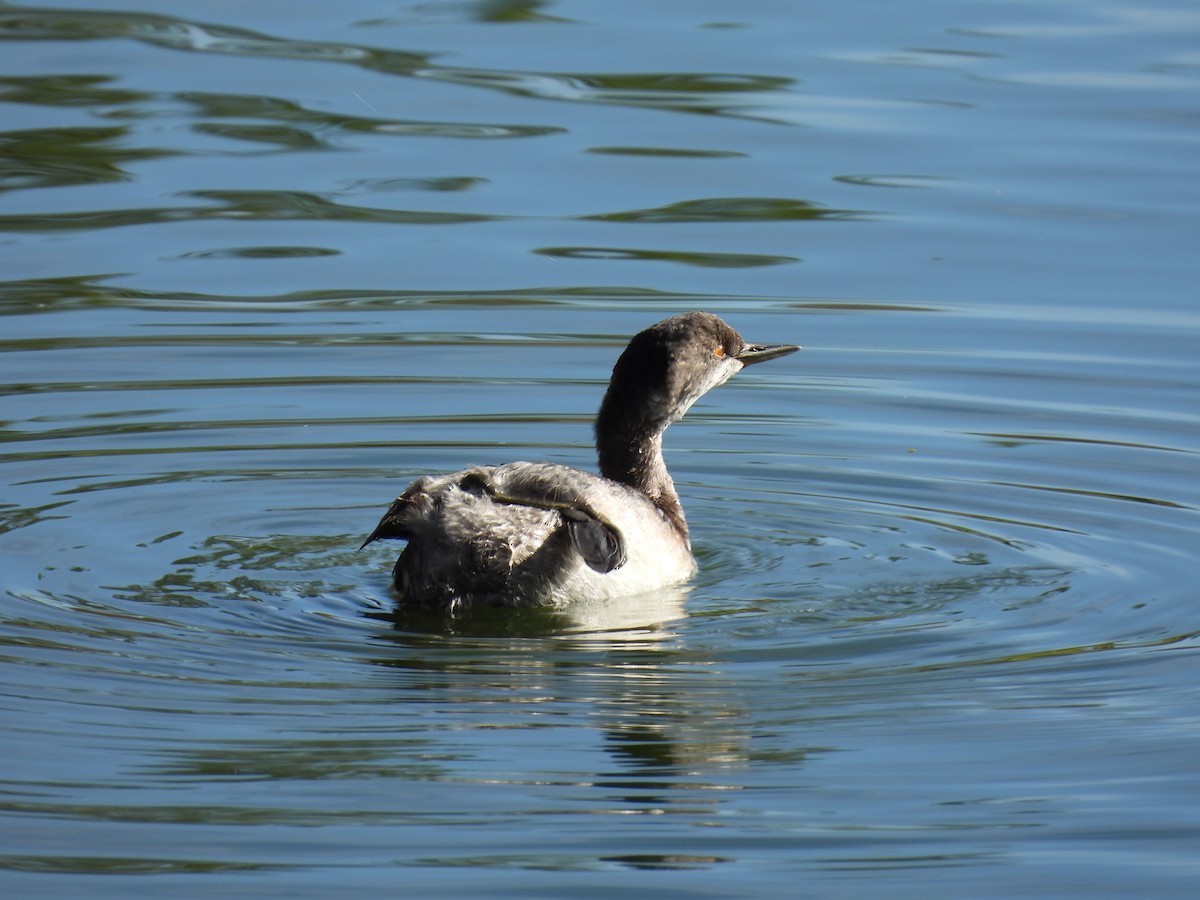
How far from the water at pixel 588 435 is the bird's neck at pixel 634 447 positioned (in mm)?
323

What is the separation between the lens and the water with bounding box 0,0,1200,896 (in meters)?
6.11

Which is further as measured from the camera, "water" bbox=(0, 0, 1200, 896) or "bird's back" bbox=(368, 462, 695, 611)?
"bird's back" bbox=(368, 462, 695, 611)

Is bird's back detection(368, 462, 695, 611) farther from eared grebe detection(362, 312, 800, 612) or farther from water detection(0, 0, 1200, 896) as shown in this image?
water detection(0, 0, 1200, 896)

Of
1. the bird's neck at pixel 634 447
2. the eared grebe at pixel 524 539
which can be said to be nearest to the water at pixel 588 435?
the eared grebe at pixel 524 539

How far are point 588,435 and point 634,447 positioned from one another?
5.25ft

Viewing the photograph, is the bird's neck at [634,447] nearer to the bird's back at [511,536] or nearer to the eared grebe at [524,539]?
the eared grebe at [524,539]

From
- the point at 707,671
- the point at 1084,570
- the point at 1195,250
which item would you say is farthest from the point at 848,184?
the point at 707,671

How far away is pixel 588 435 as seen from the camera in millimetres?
10641

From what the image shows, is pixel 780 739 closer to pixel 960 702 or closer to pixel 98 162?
pixel 960 702

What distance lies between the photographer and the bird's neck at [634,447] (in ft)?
29.6

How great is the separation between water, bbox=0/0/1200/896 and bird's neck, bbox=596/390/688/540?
0.32 m

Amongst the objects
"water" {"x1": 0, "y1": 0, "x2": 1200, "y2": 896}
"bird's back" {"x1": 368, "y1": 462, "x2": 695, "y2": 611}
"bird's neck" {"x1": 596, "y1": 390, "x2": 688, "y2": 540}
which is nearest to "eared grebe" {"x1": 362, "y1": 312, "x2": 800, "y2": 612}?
"bird's back" {"x1": 368, "y1": 462, "x2": 695, "y2": 611}

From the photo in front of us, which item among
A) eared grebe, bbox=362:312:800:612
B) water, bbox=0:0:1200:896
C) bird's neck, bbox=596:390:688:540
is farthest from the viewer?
bird's neck, bbox=596:390:688:540

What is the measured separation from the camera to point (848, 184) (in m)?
14.5
